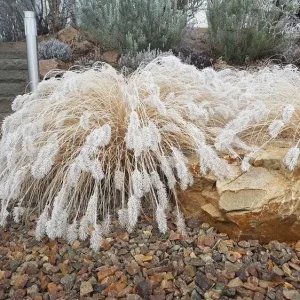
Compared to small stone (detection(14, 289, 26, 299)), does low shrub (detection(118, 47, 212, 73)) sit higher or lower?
higher

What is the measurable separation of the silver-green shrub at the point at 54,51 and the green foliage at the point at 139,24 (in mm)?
370

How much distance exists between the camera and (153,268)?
5.41 feet

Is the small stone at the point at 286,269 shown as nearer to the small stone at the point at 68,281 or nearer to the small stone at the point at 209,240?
the small stone at the point at 209,240

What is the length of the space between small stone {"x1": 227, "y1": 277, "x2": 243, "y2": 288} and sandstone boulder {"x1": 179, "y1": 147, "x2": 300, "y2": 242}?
261 mm

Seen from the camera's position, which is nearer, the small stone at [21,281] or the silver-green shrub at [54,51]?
the small stone at [21,281]

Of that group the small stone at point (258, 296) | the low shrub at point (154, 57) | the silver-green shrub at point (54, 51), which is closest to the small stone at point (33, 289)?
the small stone at point (258, 296)

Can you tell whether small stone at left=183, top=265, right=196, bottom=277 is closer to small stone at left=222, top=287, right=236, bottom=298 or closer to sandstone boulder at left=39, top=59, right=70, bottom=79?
small stone at left=222, top=287, right=236, bottom=298

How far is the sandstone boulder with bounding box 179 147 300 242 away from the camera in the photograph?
5.73 ft

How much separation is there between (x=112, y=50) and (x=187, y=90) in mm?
2224

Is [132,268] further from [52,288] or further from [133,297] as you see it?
[52,288]

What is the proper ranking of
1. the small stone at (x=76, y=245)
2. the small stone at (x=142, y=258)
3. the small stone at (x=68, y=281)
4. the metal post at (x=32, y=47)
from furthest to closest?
the metal post at (x=32, y=47), the small stone at (x=76, y=245), the small stone at (x=142, y=258), the small stone at (x=68, y=281)

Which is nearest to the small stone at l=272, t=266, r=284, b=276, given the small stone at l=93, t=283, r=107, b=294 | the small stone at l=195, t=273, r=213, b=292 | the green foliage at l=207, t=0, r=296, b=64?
the small stone at l=195, t=273, r=213, b=292

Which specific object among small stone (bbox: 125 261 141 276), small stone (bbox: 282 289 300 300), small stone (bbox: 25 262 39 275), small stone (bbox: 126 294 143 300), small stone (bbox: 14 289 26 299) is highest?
small stone (bbox: 282 289 300 300)

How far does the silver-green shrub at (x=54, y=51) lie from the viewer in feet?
14.0
